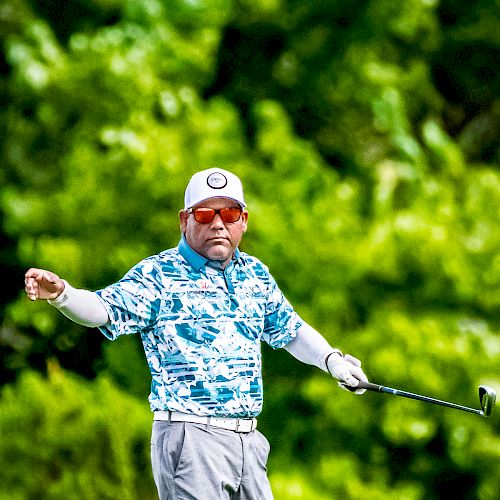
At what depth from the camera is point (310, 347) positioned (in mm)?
4961

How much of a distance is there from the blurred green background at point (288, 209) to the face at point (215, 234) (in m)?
4.99

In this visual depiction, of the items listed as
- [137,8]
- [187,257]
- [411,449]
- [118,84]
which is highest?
[137,8]

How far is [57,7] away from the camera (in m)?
12.7

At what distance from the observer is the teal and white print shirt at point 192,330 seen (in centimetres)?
450

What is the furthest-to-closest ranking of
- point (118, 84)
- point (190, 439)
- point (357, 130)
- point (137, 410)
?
point (357, 130) → point (118, 84) → point (137, 410) → point (190, 439)

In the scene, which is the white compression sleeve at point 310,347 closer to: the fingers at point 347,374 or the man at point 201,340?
the fingers at point 347,374

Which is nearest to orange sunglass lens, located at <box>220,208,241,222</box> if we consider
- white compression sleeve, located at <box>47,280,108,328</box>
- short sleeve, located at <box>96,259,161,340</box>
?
short sleeve, located at <box>96,259,161,340</box>

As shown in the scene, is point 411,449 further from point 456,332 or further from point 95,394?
point 95,394

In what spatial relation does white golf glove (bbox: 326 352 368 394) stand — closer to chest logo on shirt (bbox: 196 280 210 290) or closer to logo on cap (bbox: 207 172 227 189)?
chest logo on shirt (bbox: 196 280 210 290)

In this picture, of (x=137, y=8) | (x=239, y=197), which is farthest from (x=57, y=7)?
(x=239, y=197)

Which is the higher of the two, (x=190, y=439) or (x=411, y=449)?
(x=411, y=449)

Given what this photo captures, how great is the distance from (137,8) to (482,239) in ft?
10.3

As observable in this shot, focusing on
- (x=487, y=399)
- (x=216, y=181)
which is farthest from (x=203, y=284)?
(x=487, y=399)

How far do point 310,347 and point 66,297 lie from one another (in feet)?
3.14
